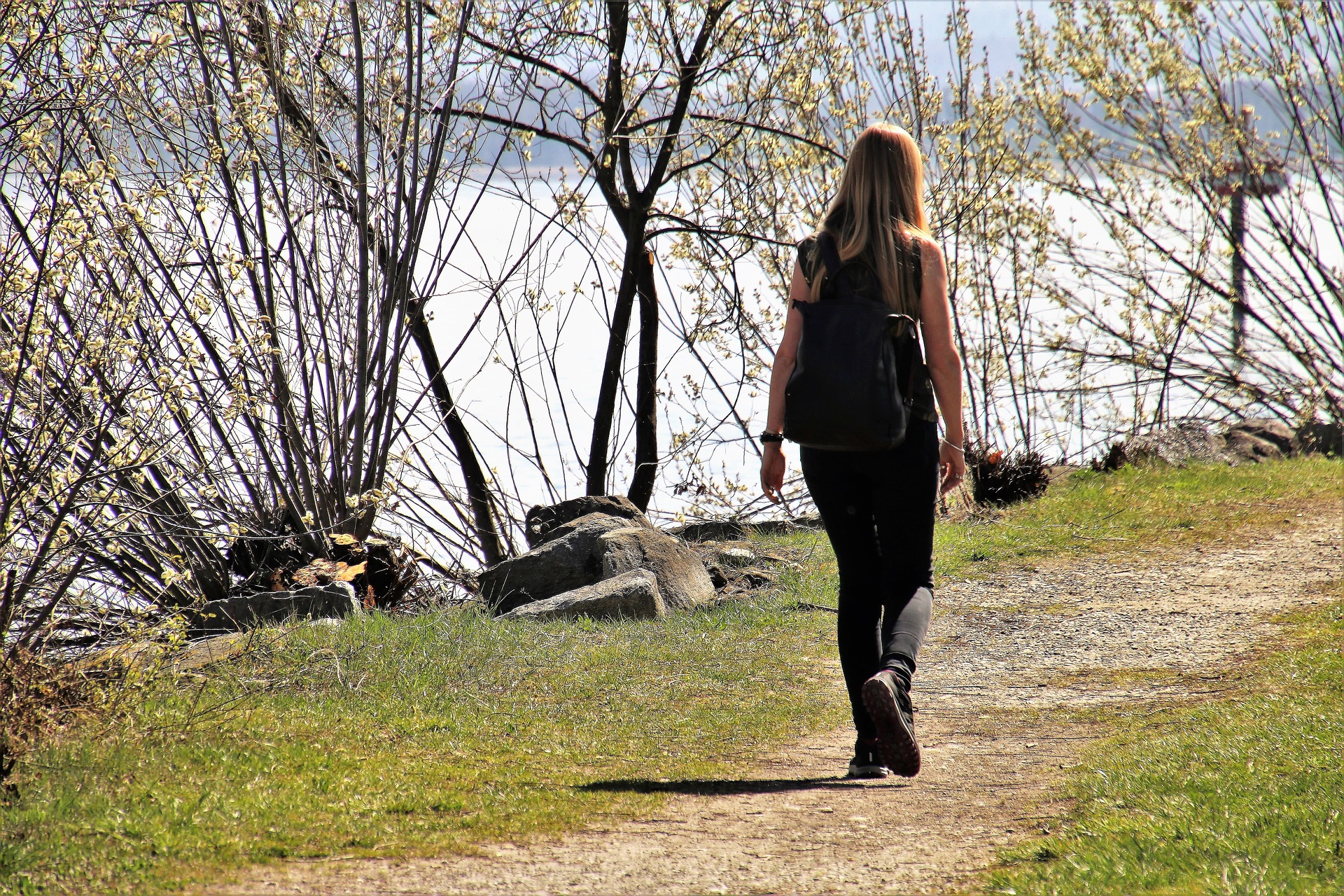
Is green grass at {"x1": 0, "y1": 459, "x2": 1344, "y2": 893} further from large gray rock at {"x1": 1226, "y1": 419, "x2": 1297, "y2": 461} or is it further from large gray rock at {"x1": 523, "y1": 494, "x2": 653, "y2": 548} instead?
large gray rock at {"x1": 1226, "y1": 419, "x2": 1297, "y2": 461}

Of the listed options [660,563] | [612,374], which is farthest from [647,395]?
[660,563]

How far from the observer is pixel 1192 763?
12.5ft

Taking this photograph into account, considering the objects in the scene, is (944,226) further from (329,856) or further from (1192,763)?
(329,856)

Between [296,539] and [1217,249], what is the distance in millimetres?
9756

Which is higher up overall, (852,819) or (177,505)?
(177,505)

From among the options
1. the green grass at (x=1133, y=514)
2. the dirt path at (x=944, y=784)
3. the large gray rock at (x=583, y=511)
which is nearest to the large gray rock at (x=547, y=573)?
the large gray rock at (x=583, y=511)

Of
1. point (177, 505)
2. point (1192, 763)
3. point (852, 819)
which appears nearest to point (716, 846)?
point (852, 819)

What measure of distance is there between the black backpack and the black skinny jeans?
99mm

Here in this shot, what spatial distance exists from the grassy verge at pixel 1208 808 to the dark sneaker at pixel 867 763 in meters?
0.62

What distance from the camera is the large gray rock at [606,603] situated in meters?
7.01

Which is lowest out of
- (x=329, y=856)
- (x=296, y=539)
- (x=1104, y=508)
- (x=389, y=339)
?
(x=329, y=856)

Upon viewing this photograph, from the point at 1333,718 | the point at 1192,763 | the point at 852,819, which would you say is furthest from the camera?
the point at 1333,718

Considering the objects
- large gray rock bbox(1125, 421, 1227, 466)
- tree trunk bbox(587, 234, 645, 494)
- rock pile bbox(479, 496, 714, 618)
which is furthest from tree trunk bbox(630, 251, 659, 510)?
large gray rock bbox(1125, 421, 1227, 466)

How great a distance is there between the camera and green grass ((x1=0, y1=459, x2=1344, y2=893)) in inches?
120
